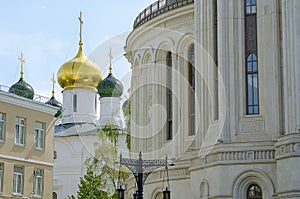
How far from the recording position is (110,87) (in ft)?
223

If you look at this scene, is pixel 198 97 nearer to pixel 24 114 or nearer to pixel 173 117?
pixel 173 117

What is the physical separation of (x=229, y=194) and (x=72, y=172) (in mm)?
36712

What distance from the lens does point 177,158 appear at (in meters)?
36.3

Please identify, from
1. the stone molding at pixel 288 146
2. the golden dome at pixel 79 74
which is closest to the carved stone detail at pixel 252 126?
the stone molding at pixel 288 146

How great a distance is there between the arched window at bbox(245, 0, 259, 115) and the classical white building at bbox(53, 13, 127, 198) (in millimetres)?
31284

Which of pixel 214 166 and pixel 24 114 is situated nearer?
pixel 214 166

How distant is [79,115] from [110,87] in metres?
4.27

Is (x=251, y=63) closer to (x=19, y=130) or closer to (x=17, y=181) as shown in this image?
(x=19, y=130)

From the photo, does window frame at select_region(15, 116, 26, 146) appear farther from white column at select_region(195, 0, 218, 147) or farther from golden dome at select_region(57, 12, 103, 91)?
golden dome at select_region(57, 12, 103, 91)

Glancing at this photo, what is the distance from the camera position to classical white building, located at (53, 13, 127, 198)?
6475cm

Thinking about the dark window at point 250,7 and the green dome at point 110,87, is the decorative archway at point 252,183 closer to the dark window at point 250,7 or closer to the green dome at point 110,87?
the dark window at point 250,7

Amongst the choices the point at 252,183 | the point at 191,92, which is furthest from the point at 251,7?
the point at 191,92

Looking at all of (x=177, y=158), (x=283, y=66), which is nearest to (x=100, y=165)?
(x=177, y=158)

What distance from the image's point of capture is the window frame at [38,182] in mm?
39844
